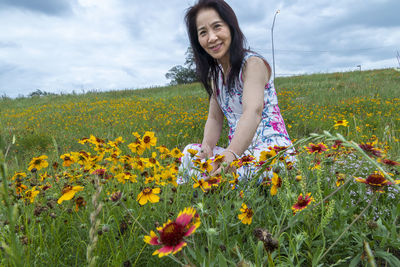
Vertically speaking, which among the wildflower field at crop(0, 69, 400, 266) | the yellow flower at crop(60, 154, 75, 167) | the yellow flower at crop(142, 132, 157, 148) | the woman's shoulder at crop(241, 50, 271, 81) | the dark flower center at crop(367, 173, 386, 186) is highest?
the woman's shoulder at crop(241, 50, 271, 81)

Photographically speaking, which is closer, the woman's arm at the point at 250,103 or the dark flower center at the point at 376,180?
the dark flower center at the point at 376,180

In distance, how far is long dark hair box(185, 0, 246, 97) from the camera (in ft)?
9.00

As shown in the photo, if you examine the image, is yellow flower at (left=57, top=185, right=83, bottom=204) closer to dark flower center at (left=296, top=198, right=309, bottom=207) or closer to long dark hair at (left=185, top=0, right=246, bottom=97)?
dark flower center at (left=296, top=198, right=309, bottom=207)

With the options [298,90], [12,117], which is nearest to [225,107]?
[298,90]

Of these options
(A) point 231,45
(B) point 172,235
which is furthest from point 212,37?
(B) point 172,235

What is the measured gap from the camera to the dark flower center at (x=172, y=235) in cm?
68

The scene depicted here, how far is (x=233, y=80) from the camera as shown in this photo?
9.34ft

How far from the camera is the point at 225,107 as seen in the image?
3.12 m

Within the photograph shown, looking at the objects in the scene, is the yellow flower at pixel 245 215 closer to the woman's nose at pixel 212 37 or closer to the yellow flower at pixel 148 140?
the yellow flower at pixel 148 140

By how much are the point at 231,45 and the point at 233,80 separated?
1.13 feet

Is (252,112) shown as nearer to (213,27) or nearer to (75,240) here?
(213,27)

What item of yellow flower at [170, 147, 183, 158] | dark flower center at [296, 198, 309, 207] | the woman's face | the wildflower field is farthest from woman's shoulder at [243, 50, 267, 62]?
dark flower center at [296, 198, 309, 207]

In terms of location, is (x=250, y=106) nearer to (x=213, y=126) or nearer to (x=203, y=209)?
(x=213, y=126)

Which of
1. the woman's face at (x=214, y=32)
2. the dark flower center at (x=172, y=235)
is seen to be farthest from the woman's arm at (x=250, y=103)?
the dark flower center at (x=172, y=235)
